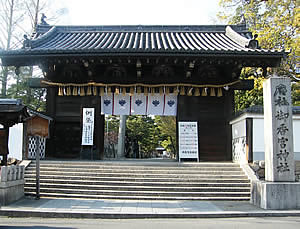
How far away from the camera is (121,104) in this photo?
13898mm

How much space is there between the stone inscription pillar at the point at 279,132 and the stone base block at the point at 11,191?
7852 mm

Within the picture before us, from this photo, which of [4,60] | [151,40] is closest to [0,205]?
[4,60]

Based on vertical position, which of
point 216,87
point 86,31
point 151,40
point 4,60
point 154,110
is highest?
point 86,31

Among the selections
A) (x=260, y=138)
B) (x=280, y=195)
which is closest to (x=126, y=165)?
(x=260, y=138)

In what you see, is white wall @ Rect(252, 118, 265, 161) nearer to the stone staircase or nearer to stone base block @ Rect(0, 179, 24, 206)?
the stone staircase

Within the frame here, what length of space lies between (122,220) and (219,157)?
757 centimetres

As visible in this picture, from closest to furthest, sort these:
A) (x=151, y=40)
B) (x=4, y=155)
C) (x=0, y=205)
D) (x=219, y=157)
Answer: (x=0, y=205)
(x=4, y=155)
(x=219, y=157)
(x=151, y=40)

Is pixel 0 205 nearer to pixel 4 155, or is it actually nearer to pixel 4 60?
pixel 4 155

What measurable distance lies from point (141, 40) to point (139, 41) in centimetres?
24

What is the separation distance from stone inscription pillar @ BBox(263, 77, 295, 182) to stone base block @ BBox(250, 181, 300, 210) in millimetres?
235

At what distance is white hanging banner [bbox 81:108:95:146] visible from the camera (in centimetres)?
1310

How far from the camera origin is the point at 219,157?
537 inches

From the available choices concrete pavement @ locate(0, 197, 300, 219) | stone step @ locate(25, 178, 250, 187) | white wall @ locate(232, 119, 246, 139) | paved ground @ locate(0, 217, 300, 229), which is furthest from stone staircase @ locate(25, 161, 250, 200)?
paved ground @ locate(0, 217, 300, 229)

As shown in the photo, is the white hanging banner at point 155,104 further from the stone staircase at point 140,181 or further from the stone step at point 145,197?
the stone step at point 145,197
